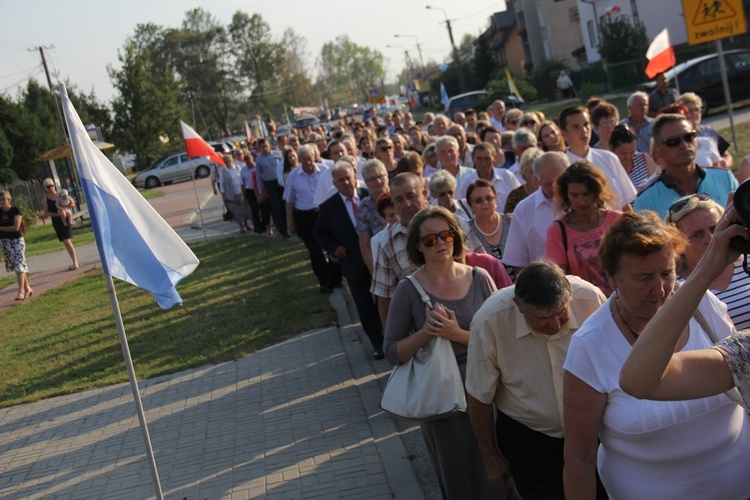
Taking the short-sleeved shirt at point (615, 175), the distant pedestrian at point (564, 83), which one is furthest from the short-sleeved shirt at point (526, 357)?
the distant pedestrian at point (564, 83)

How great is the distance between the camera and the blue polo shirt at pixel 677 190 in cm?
548

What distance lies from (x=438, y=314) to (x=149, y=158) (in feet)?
184

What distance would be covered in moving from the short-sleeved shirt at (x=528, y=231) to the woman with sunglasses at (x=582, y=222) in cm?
65

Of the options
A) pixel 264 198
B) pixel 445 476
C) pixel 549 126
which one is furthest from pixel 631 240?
pixel 264 198

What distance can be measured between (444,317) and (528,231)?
5.07ft

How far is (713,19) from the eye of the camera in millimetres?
13977

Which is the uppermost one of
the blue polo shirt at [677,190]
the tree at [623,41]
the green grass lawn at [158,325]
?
the tree at [623,41]

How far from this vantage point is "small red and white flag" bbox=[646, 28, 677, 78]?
13141 mm

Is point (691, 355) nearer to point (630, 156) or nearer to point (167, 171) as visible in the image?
point (630, 156)

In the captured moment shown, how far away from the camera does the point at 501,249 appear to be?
639 centimetres

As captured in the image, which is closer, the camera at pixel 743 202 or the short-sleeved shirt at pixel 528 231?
the camera at pixel 743 202

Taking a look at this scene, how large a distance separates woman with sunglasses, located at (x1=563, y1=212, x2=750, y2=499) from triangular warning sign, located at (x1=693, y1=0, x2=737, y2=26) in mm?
12149

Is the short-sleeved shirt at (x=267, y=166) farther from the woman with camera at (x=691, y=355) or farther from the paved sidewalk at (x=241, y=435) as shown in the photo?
the woman with camera at (x=691, y=355)

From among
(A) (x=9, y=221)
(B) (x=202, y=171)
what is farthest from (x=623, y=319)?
(B) (x=202, y=171)
